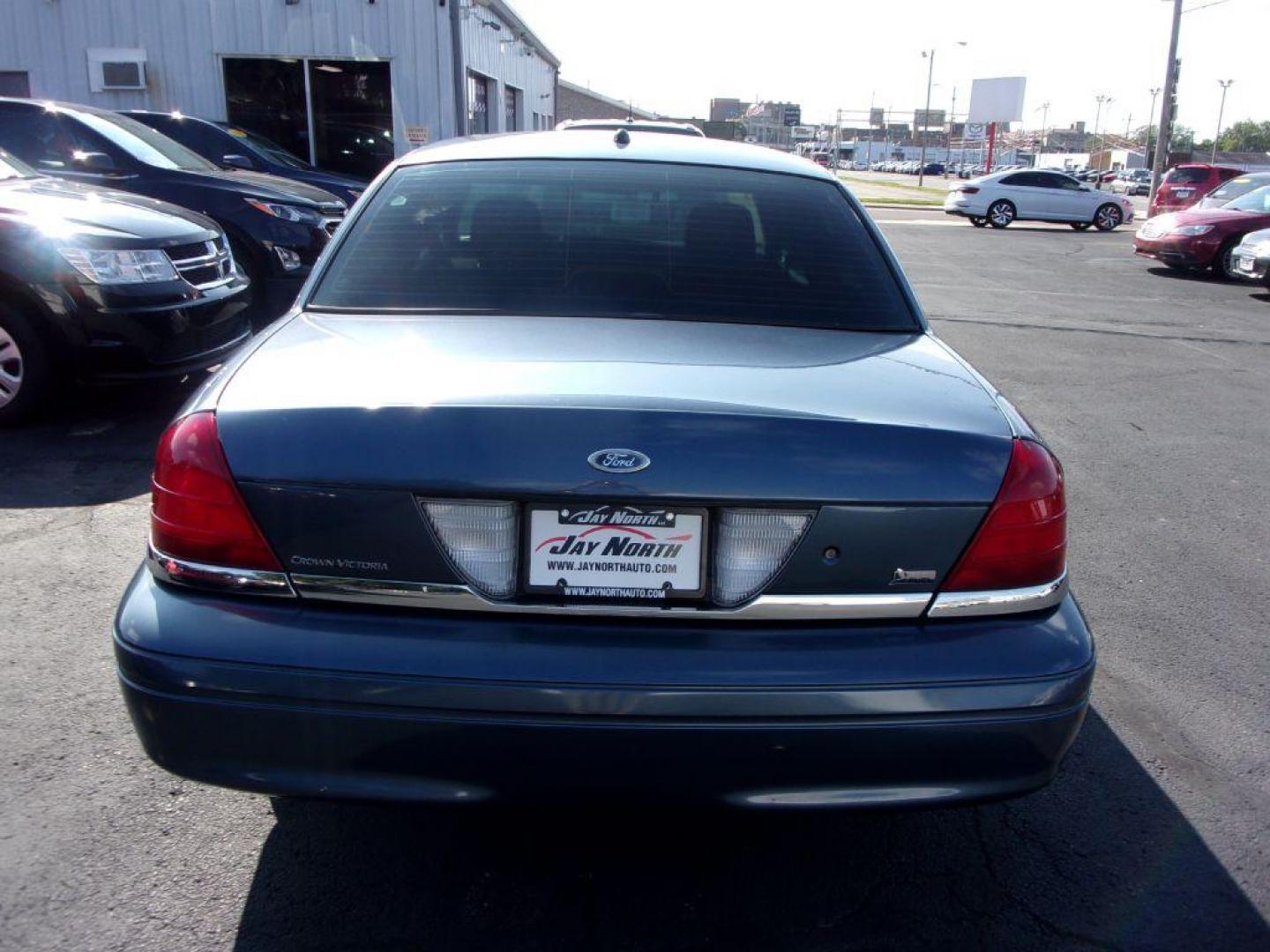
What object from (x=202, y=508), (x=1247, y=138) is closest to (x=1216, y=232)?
(x=202, y=508)

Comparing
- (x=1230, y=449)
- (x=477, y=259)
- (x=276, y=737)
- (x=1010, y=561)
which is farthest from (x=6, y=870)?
(x=1230, y=449)

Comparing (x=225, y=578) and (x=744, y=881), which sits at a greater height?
(x=225, y=578)

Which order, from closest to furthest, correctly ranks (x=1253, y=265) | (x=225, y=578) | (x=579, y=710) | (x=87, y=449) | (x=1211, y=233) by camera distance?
(x=579, y=710) < (x=225, y=578) < (x=87, y=449) < (x=1253, y=265) < (x=1211, y=233)

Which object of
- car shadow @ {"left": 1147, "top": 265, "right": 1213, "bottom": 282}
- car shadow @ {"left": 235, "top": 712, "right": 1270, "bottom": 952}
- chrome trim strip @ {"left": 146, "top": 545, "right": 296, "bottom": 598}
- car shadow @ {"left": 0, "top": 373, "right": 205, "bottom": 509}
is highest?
chrome trim strip @ {"left": 146, "top": 545, "right": 296, "bottom": 598}

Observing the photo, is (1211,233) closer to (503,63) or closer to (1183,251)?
(1183,251)

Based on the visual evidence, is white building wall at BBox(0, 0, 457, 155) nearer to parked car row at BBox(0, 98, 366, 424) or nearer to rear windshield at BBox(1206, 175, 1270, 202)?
parked car row at BBox(0, 98, 366, 424)

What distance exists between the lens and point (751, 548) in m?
2.09

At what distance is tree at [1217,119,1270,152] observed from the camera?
390 feet

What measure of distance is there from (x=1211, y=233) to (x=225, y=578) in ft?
58.9

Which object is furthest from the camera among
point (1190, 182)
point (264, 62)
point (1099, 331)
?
point (1190, 182)

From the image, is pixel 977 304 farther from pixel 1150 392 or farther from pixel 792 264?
pixel 792 264

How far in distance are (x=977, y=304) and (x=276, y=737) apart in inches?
479

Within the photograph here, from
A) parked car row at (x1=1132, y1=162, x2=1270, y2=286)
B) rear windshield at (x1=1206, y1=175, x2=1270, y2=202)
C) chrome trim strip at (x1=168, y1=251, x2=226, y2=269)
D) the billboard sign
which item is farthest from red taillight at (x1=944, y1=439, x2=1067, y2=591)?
the billboard sign

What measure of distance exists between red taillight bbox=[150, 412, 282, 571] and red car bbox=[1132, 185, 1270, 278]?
17165 mm
